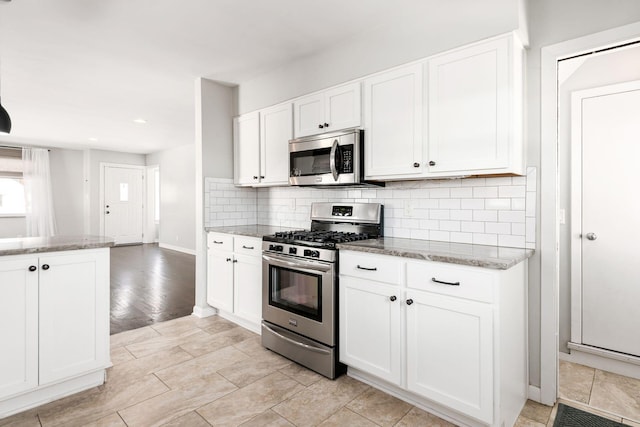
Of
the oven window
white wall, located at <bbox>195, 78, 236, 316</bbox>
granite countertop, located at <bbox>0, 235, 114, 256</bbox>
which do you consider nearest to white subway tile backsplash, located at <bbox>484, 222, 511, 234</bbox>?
the oven window

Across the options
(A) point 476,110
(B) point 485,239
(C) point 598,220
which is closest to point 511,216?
(B) point 485,239

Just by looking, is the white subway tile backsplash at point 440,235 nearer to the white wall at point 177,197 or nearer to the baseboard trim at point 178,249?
the white wall at point 177,197

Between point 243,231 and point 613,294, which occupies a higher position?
point 243,231

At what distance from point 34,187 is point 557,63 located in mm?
9531

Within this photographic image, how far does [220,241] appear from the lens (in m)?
3.44

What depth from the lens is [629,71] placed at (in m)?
2.40

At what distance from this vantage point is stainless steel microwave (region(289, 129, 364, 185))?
8.51 feet

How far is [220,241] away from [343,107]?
178 centimetres

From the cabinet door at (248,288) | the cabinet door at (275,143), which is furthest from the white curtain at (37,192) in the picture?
the cabinet door at (275,143)

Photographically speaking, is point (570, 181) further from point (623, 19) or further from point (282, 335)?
point (282, 335)

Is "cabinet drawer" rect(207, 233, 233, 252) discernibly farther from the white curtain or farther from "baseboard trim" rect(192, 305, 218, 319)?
the white curtain

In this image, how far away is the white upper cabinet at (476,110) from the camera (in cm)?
195

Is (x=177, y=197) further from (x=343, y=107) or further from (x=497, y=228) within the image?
(x=497, y=228)

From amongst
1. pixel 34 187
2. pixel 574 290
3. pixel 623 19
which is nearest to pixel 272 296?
pixel 574 290
